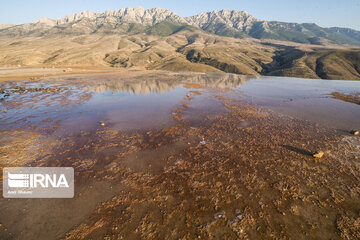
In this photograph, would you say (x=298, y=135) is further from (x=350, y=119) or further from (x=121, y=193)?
(x=121, y=193)

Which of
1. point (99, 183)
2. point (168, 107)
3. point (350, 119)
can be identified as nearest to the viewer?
point (99, 183)

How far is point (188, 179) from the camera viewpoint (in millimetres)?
8758

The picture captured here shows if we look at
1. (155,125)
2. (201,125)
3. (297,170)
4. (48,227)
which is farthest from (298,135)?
(48,227)

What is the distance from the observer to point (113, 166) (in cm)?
967

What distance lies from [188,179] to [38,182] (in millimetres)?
8221

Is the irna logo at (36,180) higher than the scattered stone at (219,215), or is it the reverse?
the scattered stone at (219,215)

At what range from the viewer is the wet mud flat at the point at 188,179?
20.7 feet

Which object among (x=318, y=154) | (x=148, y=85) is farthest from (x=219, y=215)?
(x=148, y=85)

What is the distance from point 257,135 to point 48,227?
48.2 ft

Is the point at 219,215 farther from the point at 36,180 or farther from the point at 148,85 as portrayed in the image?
→ the point at 148,85

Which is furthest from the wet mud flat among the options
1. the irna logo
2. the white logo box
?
the irna logo

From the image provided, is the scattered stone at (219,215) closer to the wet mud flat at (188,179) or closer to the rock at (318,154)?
Result: the wet mud flat at (188,179)

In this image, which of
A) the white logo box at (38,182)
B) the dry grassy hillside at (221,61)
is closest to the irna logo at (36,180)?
the white logo box at (38,182)

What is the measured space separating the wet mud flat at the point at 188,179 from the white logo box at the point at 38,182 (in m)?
0.39
